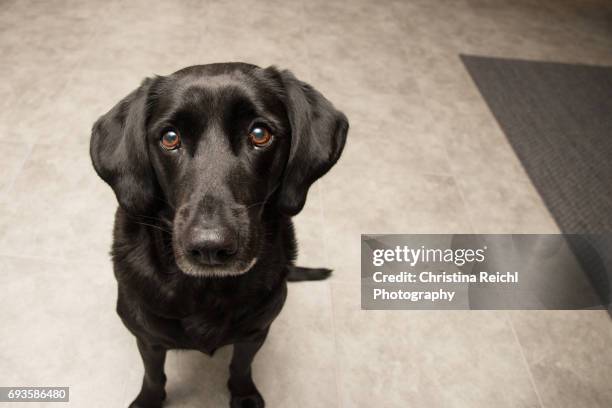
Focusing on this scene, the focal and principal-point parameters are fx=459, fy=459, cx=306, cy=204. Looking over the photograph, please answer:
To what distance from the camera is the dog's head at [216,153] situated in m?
1.00

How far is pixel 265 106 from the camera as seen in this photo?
1.08 metres

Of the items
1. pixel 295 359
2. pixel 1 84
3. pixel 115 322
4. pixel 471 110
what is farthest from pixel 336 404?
pixel 1 84

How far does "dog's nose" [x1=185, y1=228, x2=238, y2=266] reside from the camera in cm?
94

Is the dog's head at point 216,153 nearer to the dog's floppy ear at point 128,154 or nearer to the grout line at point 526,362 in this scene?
the dog's floppy ear at point 128,154

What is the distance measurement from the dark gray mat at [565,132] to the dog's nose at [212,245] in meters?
1.83

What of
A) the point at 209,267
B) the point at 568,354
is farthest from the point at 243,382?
the point at 568,354

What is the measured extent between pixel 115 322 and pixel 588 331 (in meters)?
1.86

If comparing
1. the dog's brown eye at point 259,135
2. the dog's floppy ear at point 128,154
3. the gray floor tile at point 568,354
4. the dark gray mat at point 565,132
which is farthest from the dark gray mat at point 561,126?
the dog's floppy ear at point 128,154

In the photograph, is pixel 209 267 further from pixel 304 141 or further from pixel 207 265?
pixel 304 141

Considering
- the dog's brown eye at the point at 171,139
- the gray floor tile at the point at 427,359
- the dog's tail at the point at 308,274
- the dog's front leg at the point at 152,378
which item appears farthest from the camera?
the dog's tail at the point at 308,274

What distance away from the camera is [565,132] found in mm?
2771

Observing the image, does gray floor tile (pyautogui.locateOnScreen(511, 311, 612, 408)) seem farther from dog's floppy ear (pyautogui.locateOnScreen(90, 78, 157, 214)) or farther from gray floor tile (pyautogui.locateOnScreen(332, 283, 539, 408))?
dog's floppy ear (pyautogui.locateOnScreen(90, 78, 157, 214))

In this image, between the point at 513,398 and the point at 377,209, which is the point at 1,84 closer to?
the point at 377,209

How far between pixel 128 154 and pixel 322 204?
3.76ft
